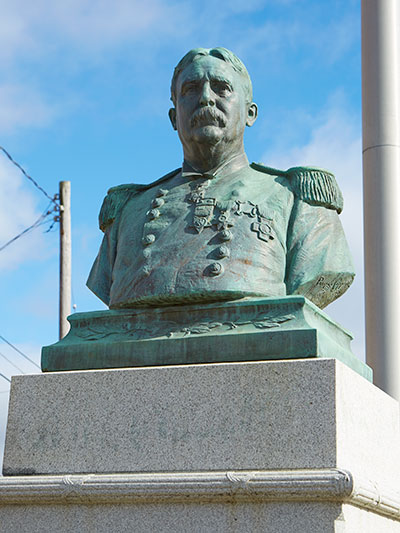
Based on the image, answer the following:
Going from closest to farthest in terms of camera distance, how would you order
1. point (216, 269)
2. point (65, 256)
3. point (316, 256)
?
point (216, 269)
point (316, 256)
point (65, 256)

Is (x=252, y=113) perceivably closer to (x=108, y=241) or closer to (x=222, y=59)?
(x=222, y=59)

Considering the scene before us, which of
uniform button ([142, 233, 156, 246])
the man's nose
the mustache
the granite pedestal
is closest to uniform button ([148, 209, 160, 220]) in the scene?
uniform button ([142, 233, 156, 246])

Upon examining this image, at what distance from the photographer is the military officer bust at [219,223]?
6.07m

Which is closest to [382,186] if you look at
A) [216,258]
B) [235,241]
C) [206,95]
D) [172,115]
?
[172,115]

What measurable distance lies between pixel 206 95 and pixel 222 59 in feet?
1.03

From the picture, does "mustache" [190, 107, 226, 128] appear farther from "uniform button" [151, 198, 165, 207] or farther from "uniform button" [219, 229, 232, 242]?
"uniform button" [219, 229, 232, 242]

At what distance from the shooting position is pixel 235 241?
20.1 ft

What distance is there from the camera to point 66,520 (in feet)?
18.5

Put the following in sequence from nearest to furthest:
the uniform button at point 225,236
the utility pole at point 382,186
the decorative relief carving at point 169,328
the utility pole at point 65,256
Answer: the decorative relief carving at point 169,328
the uniform button at point 225,236
the utility pole at point 382,186
the utility pole at point 65,256

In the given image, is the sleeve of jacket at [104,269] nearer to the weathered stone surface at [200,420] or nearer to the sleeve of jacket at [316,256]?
the weathered stone surface at [200,420]

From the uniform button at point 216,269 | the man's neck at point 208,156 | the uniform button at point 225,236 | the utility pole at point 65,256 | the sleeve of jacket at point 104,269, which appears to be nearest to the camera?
the uniform button at point 216,269

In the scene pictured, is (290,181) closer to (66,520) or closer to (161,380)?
(161,380)

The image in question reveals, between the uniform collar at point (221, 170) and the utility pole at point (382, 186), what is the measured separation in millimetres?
3462

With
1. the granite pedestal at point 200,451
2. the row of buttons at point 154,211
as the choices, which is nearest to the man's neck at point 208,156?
the row of buttons at point 154,211
